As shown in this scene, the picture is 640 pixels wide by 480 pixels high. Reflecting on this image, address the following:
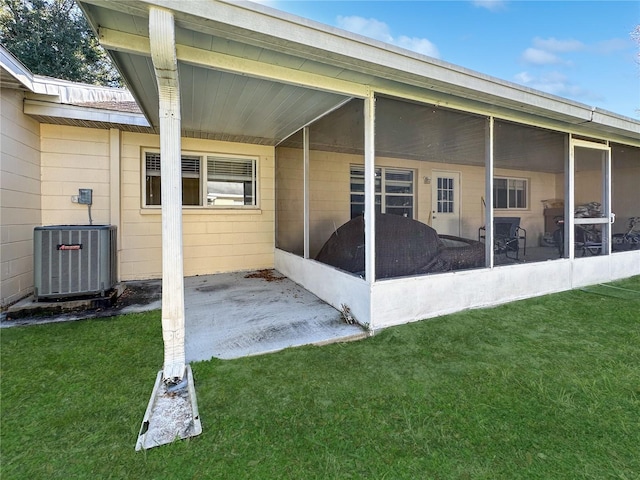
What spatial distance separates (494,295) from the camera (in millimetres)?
3801

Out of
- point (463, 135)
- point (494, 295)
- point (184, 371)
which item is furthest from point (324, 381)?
point (463, 135)

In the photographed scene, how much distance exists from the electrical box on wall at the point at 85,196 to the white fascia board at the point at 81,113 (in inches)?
39.5

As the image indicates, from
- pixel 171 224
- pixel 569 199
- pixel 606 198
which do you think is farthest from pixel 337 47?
pixel 606 198

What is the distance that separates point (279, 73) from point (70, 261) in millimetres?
3189

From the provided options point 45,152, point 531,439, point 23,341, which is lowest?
point 531,439

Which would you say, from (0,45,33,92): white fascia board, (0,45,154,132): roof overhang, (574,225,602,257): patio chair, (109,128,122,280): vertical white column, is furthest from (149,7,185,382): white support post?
(574,225,602,257): patio chair

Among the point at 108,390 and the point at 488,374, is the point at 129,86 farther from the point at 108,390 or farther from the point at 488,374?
the point at 488,374

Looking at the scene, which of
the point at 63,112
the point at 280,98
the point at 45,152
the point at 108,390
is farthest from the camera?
the point at 45,152

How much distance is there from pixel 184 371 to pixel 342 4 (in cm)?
837

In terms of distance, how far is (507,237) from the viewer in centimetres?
475

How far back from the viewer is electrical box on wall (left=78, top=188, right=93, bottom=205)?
14.8ft

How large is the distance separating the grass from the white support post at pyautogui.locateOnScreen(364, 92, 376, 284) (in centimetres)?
69

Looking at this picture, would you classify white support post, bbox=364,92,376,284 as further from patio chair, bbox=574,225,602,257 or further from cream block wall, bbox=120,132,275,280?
patio chair, bbox=574,225,602,257

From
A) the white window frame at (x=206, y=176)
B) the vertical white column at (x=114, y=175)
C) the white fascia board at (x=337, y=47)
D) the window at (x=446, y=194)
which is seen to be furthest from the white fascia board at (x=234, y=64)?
the window at (x=446, y=194)
